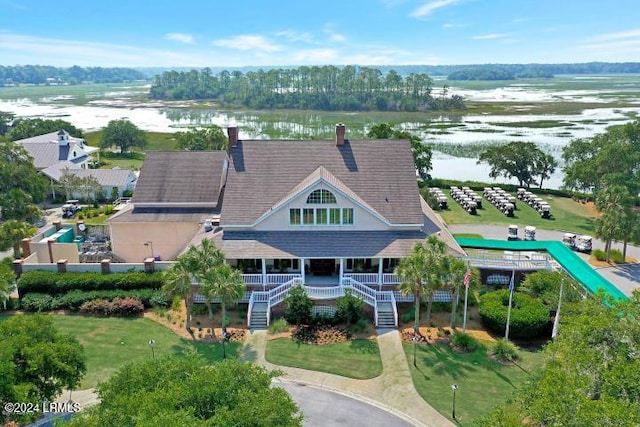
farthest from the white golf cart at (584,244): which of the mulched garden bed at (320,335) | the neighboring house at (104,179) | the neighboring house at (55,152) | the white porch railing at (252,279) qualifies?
the neighboring house at (55,152)

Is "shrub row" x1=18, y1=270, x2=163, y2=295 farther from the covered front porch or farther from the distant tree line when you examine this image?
the distant tree line

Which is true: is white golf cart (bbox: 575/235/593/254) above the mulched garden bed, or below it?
above

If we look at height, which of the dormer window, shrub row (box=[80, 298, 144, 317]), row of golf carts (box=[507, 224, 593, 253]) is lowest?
shrub row (box=[80, 298, 144, 317])

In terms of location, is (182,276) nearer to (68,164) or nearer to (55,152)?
(68,164)

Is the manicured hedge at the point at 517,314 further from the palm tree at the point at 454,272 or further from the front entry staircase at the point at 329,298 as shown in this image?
the front entry staircase at the point at 329,298

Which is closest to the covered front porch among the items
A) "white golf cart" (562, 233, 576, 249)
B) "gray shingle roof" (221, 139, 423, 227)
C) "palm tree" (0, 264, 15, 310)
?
"gray shingle roof" (221, 139, 423, 227)
